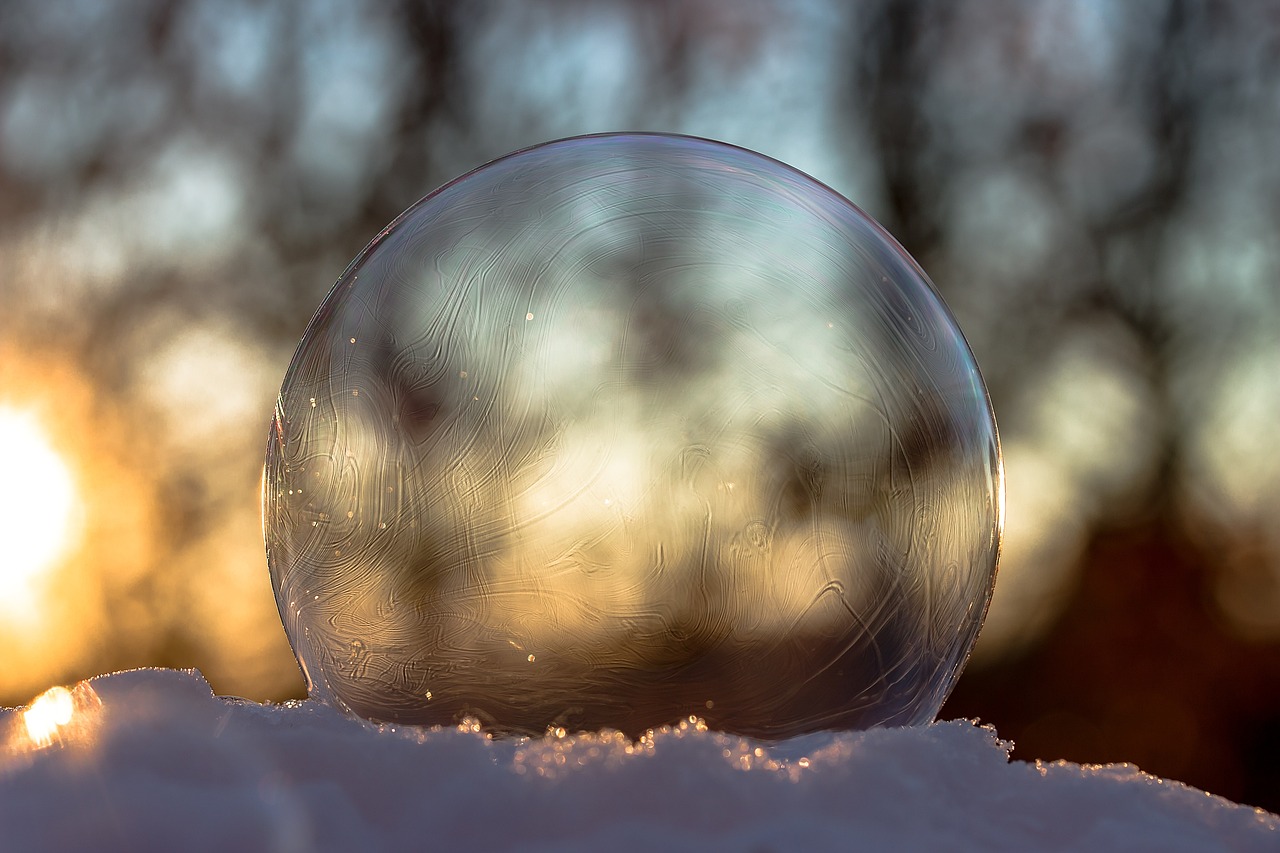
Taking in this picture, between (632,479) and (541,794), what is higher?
(632,479)

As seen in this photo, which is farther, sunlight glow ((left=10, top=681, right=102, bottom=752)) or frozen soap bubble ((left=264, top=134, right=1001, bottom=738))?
frozen soap bubble ((left=264, top=134, right=1001, bottom=738))

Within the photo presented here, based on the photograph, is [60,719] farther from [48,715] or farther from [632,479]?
[632,479]

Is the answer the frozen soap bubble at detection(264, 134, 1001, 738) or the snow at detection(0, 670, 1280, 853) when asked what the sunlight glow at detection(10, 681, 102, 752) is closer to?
the snow at detection(0, 670, 1280, 853)

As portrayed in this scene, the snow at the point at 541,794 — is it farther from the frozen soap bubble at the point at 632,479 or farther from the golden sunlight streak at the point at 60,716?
the frozen soap bubble at the point at 632,479

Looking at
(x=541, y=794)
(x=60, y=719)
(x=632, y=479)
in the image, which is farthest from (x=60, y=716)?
(x=632, y=479)

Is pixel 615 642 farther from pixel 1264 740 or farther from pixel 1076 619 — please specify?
pixel 1264 740

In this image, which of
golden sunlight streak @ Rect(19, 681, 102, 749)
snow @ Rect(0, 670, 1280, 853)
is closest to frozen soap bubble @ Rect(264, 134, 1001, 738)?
snow @ Rect(0, 670, 1280, 853)
